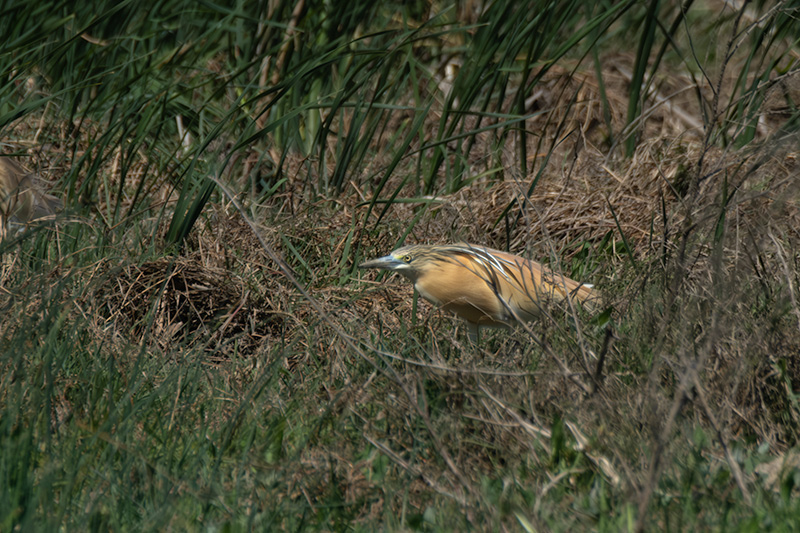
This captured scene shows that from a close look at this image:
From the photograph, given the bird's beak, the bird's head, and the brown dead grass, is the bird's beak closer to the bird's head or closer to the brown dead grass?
the bird's head

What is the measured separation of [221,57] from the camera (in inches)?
264

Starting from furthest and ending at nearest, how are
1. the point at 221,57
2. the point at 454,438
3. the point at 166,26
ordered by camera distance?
the point at 221,57 → the point at 166,26 → the point at 454,438

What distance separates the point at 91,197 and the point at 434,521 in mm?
3220

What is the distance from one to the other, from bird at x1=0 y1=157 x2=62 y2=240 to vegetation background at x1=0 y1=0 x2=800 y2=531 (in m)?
0.16

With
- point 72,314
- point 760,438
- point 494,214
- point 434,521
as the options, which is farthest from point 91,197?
point 760,438

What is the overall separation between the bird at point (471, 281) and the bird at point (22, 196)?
1977 millimetres

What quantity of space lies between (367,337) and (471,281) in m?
0.48

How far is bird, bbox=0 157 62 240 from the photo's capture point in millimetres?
4219

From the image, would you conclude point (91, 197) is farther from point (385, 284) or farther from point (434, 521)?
point (434, 521)

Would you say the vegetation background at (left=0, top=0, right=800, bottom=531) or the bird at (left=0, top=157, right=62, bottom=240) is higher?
the vegetation background at (left=0, top=0, right=800, bottom=531)

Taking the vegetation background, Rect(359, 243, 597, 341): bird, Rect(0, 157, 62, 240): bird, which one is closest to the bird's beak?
Rect(359, 243, 597, 341): bird

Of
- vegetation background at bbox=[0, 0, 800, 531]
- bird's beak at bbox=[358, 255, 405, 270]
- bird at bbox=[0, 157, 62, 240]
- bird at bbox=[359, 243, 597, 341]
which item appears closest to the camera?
vegetation background at bbox=[0, 0, 800, 531]

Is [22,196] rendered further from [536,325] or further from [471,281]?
[536,325]

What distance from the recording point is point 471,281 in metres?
3.27
